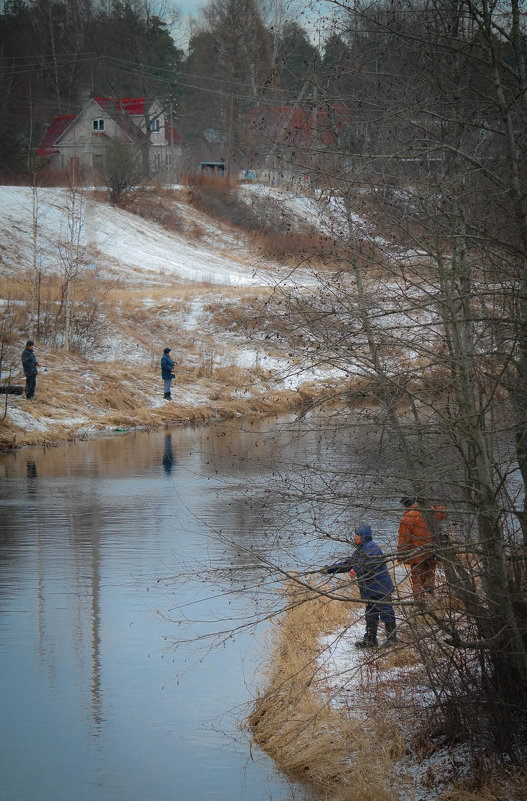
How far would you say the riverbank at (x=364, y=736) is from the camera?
305 inches

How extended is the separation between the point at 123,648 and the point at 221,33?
61.2 meters

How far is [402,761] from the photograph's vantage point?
8156mm

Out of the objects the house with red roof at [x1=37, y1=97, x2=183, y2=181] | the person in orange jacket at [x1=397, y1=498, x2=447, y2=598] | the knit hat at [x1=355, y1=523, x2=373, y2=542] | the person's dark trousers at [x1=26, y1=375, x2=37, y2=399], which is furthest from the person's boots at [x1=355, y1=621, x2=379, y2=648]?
the house with red roof at [x1=37, y1=97, x2=183, y2=181]

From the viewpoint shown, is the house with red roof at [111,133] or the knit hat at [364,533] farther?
the house with red roof at [111,133]

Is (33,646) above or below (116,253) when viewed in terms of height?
below

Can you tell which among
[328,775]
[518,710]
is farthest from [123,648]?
[518,710]

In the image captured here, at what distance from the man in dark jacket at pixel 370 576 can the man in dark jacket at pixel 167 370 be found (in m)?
23.9

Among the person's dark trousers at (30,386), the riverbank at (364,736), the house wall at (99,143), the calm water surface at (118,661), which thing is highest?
the house wall at (99,143)

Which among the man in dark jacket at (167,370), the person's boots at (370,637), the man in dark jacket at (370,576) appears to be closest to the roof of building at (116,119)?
the man in dark jacket at (167,370)

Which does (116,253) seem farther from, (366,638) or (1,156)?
(366,638)

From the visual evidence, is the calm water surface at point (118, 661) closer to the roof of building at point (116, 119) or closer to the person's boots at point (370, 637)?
the person's boots at point (370, 637)

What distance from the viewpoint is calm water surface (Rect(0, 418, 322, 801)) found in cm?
880

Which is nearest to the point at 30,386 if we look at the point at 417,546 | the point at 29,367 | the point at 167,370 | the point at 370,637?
the point at 29,367

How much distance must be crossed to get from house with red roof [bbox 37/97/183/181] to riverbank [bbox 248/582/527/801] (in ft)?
202
